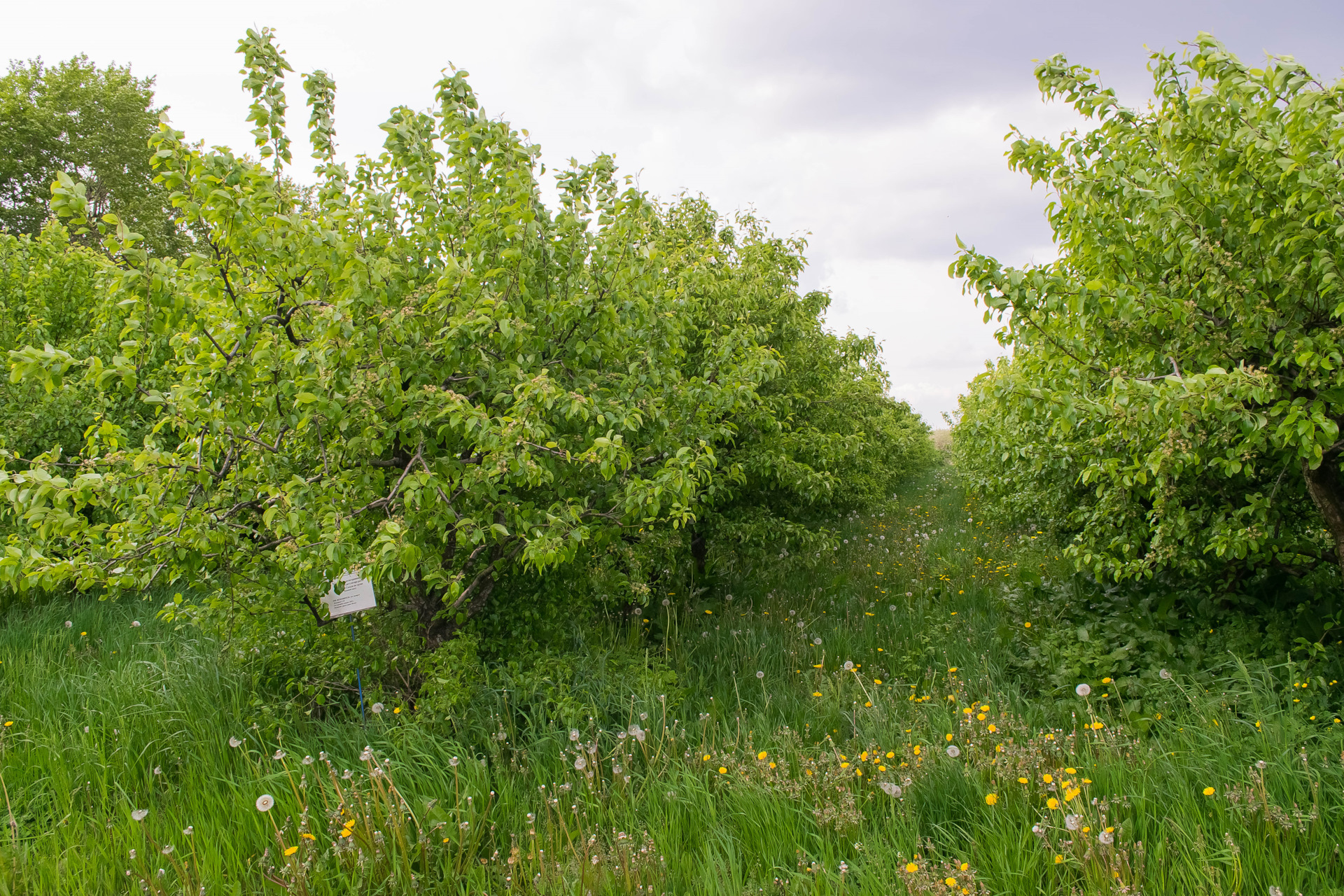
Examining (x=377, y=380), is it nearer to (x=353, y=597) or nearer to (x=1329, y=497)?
(x=353, y=597)

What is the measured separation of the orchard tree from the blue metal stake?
0.20 metres

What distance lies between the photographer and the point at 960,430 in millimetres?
14102

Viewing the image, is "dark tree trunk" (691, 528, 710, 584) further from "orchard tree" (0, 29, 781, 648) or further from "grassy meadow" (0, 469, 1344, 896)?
"orchard tree" (0, 29, 781, 648)

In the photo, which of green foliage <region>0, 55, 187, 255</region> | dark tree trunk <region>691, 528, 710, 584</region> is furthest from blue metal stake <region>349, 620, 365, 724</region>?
green foliage <region>0, 55, 187, 255</region>

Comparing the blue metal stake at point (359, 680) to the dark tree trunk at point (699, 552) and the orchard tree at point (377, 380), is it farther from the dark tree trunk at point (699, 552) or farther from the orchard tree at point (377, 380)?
the dark tree trunk at point (699, 552)

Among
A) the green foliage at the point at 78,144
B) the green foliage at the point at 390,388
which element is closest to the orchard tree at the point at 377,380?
the green foliage at the point at 390,388

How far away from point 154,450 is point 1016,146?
16.8ft

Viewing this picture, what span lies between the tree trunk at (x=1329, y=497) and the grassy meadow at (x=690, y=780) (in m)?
0.85

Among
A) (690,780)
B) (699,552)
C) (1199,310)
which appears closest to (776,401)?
(699,552)

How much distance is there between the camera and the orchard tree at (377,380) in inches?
125

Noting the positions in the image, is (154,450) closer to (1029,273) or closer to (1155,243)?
(1029,273)

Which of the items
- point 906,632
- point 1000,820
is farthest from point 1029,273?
point 906,632

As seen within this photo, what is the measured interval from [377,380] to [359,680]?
172 cm

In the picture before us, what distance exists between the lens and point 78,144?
919 inches
